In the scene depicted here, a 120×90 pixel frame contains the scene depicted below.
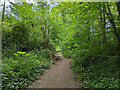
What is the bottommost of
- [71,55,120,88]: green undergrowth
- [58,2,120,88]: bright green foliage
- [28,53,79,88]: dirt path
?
[28,53,79,88]: dirt path

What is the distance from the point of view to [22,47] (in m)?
6.57

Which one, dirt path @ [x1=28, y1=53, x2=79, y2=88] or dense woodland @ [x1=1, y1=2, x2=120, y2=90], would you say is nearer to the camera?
dense woodland @ [x1=1, y1=2, x2=120, y2=90]

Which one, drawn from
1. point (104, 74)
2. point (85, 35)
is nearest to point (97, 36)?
point (85, 35)

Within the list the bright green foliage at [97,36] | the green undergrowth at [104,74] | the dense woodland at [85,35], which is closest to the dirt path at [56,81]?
the dense woodland at [85,35]

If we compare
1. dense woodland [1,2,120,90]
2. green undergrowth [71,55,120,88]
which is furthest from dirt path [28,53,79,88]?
green undergrowth [71,55,120,88]

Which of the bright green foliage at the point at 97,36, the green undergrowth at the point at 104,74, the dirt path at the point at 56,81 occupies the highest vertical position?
the bright green foliage at the point at 97,36

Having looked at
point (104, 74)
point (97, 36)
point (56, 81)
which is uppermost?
point (97, 36)

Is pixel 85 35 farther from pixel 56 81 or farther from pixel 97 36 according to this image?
pixel 56 81

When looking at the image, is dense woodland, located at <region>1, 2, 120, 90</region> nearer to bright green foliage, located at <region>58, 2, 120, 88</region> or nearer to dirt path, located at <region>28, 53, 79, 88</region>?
bright green foliage, located at <region>58, 2, 120, 88</region>

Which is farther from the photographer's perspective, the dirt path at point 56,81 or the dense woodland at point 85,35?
the dirt path at point 56,81

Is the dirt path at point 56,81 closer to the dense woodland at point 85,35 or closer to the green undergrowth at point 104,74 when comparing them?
the dense woodland at point 85,35

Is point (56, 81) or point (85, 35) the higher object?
point (85, 35)

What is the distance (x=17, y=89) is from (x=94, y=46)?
2.84 metres

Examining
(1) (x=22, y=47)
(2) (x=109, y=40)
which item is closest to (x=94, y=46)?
(2) (x=109, y=40)
